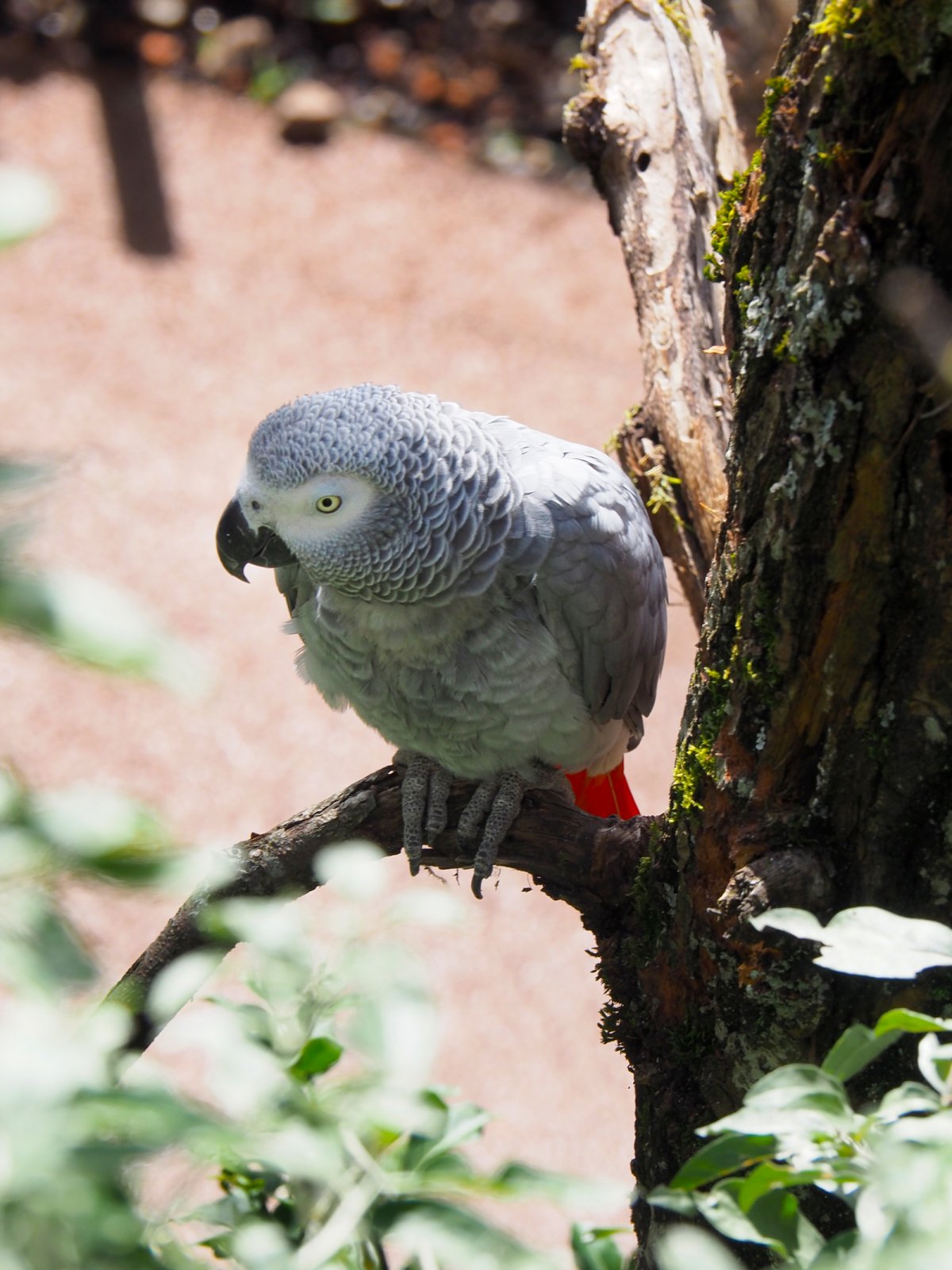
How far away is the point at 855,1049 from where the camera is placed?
22.2 inches

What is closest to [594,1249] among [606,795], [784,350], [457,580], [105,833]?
[105,833]

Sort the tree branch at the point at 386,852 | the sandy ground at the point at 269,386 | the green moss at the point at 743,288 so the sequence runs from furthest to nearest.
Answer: the sandy ground at the point at 269,386 → the tree branch at the point at 386,852 → the green moss at the point at 743,288

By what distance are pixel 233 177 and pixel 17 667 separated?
236 cm

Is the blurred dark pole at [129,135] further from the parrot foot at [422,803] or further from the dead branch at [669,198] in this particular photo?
the parrot foot at [422,803]

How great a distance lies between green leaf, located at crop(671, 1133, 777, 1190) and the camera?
1.77 feet

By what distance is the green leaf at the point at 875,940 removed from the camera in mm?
579

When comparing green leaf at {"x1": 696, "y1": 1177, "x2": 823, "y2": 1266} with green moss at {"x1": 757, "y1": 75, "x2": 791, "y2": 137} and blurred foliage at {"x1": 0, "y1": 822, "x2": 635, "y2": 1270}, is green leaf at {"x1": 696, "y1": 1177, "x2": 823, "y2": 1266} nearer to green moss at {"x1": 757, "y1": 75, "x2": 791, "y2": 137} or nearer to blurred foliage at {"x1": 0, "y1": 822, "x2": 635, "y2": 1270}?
blurred foliage at {"x1": 0, "y1": 822, "x2": 635, "y2": 1270}

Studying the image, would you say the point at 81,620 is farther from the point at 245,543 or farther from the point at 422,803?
the point at 422,803

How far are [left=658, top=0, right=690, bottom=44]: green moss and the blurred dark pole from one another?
3.32 meters

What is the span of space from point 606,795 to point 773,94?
132 cm

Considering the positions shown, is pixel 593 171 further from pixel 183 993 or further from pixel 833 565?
pixel 183 993

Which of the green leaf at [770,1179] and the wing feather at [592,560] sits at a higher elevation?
the green leaf at [770,1179]

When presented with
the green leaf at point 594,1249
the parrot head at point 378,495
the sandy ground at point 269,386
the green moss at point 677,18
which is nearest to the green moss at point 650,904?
the parrot head at point 378,495

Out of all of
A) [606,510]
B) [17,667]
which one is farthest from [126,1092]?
[17,667]
